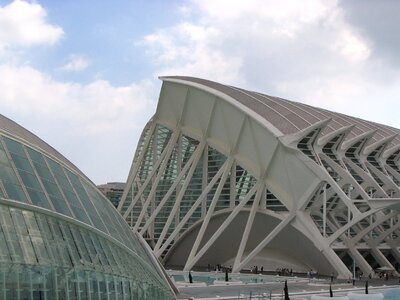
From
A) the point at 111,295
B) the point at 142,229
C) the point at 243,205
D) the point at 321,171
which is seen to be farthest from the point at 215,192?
the point at 111,295

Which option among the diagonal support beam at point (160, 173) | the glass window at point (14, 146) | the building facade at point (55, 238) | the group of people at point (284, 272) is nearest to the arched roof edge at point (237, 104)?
the diagonal support beam at point (160, 173)

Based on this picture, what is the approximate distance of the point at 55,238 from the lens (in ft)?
51.2

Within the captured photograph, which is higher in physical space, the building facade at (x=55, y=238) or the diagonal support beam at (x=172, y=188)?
the diagonal support beam at (x=172, y=188)

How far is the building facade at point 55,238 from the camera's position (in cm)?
1438

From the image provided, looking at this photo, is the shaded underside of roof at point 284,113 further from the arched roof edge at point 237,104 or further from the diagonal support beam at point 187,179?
the diagonal support beam at point 187,179

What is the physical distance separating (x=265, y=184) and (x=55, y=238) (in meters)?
36.5

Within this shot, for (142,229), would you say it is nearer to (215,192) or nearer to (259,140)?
(215,192)

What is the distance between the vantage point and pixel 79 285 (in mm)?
15359

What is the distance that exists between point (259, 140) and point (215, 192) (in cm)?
750

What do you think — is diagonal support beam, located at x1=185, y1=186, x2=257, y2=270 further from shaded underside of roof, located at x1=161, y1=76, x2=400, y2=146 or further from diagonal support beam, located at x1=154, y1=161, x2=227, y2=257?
shaded underside of roof, located at x1=161, y1=76, x2=400, y2=146

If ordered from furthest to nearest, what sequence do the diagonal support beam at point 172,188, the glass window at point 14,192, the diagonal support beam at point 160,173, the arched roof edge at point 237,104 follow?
the diagonal support beam at point 160,173 < the diagonal support beam at point 172,188 < the arched roof edge at point 237,104 < the glass window at point 14,192

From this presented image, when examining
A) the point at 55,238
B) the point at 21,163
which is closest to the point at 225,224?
the point at 21,163

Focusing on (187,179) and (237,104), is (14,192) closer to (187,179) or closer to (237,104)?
(237,104)

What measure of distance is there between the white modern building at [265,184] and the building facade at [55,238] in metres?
28.2
